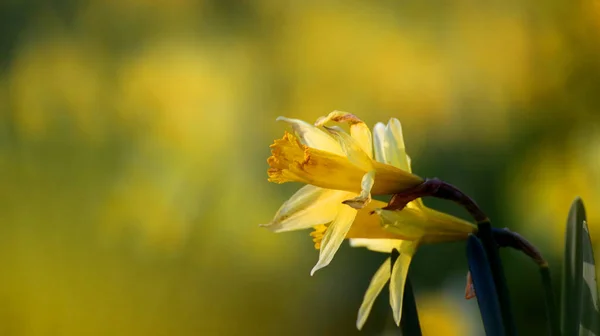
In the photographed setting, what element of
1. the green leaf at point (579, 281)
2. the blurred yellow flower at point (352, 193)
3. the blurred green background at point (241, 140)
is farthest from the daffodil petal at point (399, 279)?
the blurred green background at point (241, 140)

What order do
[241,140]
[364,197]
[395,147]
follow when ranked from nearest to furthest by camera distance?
[364,197] → [395,147] → [241,140]

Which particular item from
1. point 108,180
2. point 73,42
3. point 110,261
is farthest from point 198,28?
point 110,261

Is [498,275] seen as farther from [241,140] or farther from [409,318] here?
[241,140]

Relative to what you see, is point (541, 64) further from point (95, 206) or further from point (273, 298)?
point (95, 206)

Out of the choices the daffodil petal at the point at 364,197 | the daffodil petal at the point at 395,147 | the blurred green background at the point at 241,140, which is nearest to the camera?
the daffodil petal at the point at 364,197

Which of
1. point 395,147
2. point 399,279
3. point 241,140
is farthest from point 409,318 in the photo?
point 241,140

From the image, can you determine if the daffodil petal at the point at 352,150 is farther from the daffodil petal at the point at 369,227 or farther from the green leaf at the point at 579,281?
the green leaf at the point at 579,281

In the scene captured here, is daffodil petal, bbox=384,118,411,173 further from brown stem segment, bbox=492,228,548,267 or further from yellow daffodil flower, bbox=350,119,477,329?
brown stem segment, bbox=492,228,548,267
